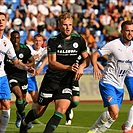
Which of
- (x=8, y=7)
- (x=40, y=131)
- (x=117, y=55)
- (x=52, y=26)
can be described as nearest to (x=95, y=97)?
(x=52, y=26)

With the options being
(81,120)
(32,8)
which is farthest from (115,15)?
(81,120)

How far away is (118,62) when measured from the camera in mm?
10281

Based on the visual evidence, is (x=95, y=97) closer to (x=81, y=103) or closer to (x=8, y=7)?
(x=81, y=103)

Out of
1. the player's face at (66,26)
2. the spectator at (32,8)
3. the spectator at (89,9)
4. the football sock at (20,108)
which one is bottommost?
the spectator at (89,9)

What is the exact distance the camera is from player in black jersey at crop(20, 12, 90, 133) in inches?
372

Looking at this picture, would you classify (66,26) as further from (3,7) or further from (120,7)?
(120,7)

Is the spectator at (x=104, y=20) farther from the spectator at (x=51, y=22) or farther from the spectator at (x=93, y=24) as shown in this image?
the spectator at (x=51, y=22)

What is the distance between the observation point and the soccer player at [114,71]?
10.1 m

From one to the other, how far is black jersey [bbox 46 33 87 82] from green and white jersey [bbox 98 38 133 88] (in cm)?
71

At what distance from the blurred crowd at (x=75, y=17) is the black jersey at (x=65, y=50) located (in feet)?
45.0

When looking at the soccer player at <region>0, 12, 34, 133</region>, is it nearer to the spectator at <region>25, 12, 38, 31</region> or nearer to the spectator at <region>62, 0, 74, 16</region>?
the spectator at <region>25, 12, 38, 31</region>

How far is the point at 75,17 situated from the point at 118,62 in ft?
54.4

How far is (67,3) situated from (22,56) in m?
14.5

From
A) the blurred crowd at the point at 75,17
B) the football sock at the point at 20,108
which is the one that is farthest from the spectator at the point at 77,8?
the football sock at the point at 20,108
